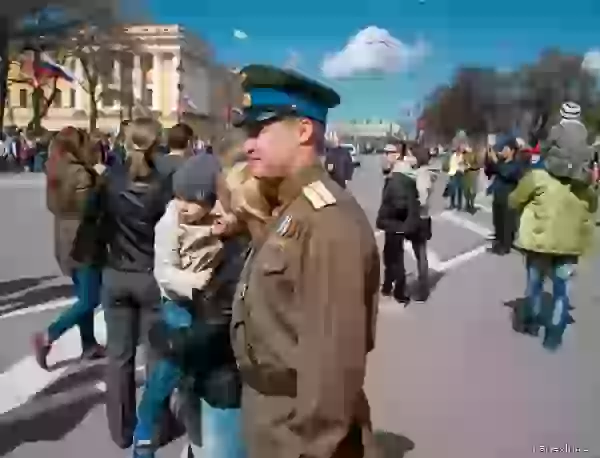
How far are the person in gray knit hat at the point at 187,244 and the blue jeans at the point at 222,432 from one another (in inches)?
8.9

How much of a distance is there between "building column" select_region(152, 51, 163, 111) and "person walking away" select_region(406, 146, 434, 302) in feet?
2.16

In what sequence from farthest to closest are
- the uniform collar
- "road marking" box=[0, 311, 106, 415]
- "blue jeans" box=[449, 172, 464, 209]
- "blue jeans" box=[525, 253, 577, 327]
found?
1. "blue jeans" box=[525, 253, 577, 327]
2. "road marking" box=[0, 311, 106, 415]
3. "blue jeans" box=[449, 172, 464, 209]
4. the uniform collar

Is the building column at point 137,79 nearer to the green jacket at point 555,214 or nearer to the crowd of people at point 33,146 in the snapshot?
the crowd of people at point 33,146

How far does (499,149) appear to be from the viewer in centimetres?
246

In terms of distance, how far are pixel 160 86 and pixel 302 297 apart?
3.27ft

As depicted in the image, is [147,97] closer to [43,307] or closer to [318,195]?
[318,195]

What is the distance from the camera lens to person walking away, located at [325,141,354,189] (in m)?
2.06

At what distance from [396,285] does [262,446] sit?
1714 millimetres

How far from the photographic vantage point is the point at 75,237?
3.09 metres

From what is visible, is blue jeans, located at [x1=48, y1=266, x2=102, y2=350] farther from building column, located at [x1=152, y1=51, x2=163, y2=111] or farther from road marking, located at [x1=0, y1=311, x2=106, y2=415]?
building column, located at [x1=152, y1=51, x2=163, y2=111]

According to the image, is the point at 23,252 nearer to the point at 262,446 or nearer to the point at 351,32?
the point at 351,32

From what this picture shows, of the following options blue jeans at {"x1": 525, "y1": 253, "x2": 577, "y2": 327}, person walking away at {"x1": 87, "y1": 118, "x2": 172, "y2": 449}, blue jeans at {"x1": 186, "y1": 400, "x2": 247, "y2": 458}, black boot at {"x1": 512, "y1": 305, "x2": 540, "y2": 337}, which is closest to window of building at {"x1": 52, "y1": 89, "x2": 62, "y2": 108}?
person walking away at {"x1": 87, "y1": 118, "x2": 172, "y2": 449}

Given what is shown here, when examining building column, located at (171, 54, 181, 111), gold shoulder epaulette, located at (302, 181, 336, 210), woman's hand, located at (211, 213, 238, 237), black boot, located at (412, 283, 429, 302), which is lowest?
black boot, located at (412, 283, 429, 302)

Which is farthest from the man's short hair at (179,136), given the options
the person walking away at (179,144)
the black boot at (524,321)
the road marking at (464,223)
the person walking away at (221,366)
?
the black boot at (524,321)
